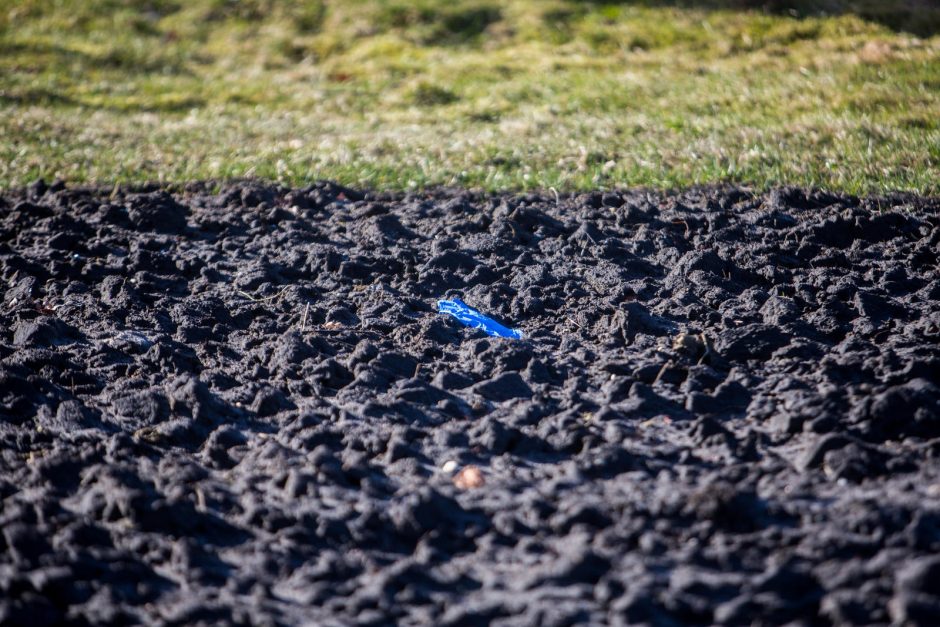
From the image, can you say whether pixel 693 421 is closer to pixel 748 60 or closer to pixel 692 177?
pixel 692 177

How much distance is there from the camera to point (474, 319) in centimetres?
446

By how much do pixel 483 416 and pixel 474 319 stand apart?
3.04 feet

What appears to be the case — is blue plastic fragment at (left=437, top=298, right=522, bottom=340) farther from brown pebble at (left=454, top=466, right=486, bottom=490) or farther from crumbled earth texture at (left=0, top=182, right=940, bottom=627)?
brown pebble at (left=454, top=466, right=486, bottom=490)

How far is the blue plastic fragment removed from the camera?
435 centimetres

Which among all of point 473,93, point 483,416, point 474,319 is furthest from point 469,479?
point 473,93

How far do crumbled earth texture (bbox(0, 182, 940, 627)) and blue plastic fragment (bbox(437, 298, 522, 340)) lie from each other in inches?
3.1

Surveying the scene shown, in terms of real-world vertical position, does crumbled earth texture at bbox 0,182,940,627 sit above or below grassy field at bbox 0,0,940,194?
below

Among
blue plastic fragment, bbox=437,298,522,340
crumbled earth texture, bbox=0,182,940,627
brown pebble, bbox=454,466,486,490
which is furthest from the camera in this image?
blue plastic fragment, bbox=437,298,522,340

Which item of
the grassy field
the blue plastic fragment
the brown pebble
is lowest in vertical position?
the blue plastic fragment

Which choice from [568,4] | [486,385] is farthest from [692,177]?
[568,4]

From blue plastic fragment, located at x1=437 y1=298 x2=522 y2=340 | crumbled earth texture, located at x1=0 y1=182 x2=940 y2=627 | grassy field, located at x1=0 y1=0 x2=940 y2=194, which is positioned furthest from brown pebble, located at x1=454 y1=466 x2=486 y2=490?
grassy field, located at x1=0 y1=0 x2=940 y2=194

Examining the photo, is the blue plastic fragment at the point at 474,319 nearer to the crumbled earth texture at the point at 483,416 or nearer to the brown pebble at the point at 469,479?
the crumbled earth texture at the point at 483,416

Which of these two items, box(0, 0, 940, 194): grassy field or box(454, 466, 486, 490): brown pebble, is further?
box(0, 0, 940, 194): grassy field

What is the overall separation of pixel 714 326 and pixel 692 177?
2.15 meters
